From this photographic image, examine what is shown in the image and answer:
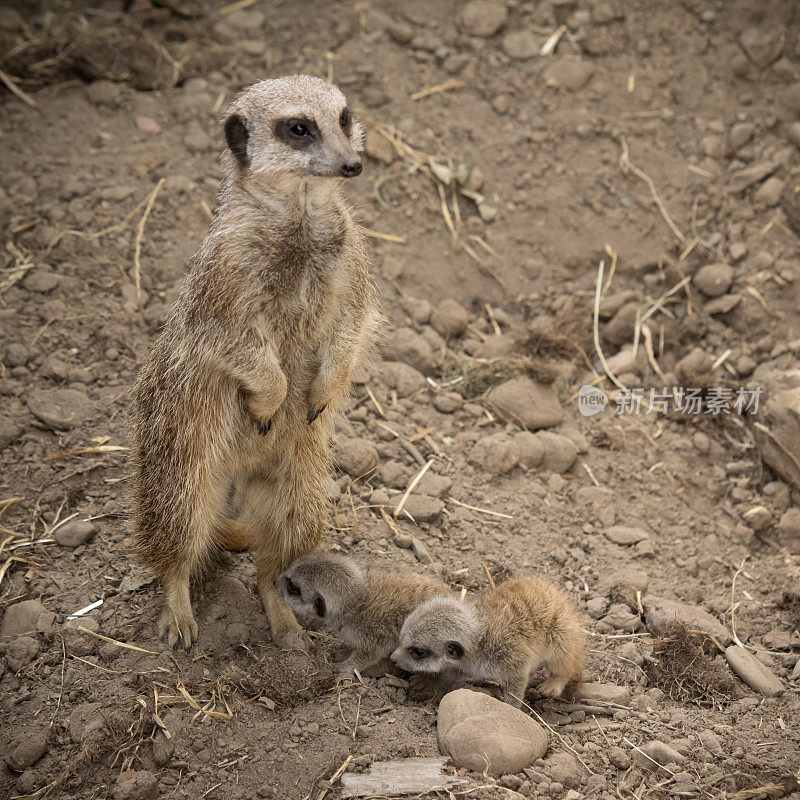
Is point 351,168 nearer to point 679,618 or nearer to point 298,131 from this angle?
point 298,131

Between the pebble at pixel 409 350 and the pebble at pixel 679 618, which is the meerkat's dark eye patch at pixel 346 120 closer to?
the pebble at pixel 409 350

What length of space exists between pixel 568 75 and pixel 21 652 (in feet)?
15.8

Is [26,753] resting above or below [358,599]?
below

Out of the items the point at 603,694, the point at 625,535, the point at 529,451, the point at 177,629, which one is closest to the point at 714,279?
the point at 529,451

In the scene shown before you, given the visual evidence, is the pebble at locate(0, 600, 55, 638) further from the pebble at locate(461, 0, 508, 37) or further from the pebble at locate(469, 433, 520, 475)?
the pebble at locate(461, 0, 508, 37)

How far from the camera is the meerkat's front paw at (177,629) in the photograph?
11.2 feet

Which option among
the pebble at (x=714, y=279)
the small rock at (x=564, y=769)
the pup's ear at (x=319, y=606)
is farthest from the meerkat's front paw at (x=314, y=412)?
the pebble at (x=714, y=279)

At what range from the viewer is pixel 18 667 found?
10.5ft

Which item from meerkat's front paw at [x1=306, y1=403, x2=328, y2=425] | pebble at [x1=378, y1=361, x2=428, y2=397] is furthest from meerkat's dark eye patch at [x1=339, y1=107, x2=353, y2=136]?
pebble at [x1=378, y1=361, x2=428, y2=397]

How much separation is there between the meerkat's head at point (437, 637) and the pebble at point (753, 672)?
3.73ft

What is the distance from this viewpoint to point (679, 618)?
3.61 m

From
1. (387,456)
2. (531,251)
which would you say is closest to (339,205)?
(387,456)

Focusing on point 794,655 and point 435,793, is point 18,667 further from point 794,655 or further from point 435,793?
point 794,655

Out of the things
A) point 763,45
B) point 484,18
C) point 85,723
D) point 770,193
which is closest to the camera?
point 85,723
